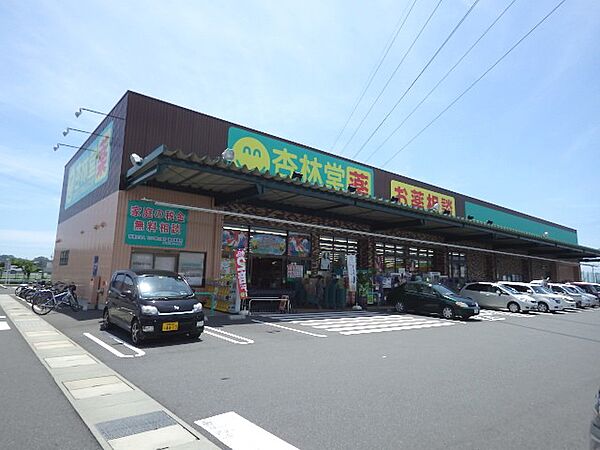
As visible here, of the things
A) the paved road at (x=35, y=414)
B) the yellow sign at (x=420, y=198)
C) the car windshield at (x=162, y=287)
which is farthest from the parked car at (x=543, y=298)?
the paved road at (x=35, y=414)

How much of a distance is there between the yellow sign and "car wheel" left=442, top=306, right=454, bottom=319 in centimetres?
806

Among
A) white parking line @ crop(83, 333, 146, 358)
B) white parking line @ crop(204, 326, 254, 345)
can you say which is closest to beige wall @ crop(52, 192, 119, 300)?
white parking line @ crop(83, 333, 146, 358)

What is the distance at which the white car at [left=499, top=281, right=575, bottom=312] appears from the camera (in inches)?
712

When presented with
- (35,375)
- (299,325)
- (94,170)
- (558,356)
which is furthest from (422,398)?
(94,170)

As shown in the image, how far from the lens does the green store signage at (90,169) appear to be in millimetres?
14781

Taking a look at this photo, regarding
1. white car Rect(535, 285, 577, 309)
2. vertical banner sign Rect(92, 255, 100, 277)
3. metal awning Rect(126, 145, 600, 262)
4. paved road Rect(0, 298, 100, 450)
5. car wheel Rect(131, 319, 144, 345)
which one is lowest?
paved road Rect(0, 298, 100, 450)

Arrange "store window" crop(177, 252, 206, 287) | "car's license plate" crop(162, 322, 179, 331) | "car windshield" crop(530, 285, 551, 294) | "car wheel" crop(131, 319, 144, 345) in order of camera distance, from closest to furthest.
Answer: "car wheel" crop(131, 319, 144, 345)
"car's license plate" crop(162, 322, 179, 331)
"store window" crop(177, 252, 206, 287)
"car windshield" crop(530, 285, 551, 294)

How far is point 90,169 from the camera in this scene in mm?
17094

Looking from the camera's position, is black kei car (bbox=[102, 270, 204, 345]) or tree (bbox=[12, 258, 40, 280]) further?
tree (bbox=[12, 258, 40, 280])

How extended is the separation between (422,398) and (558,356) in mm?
4797

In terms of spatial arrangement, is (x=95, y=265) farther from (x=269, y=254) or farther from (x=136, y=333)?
(x=136, y=333)

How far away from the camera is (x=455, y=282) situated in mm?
24062

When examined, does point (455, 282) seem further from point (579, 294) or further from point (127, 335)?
point (127, 335)

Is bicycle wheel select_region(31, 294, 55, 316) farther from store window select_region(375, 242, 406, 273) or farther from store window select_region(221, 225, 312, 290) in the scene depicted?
store window select_region(375, 242, 406, 273)
